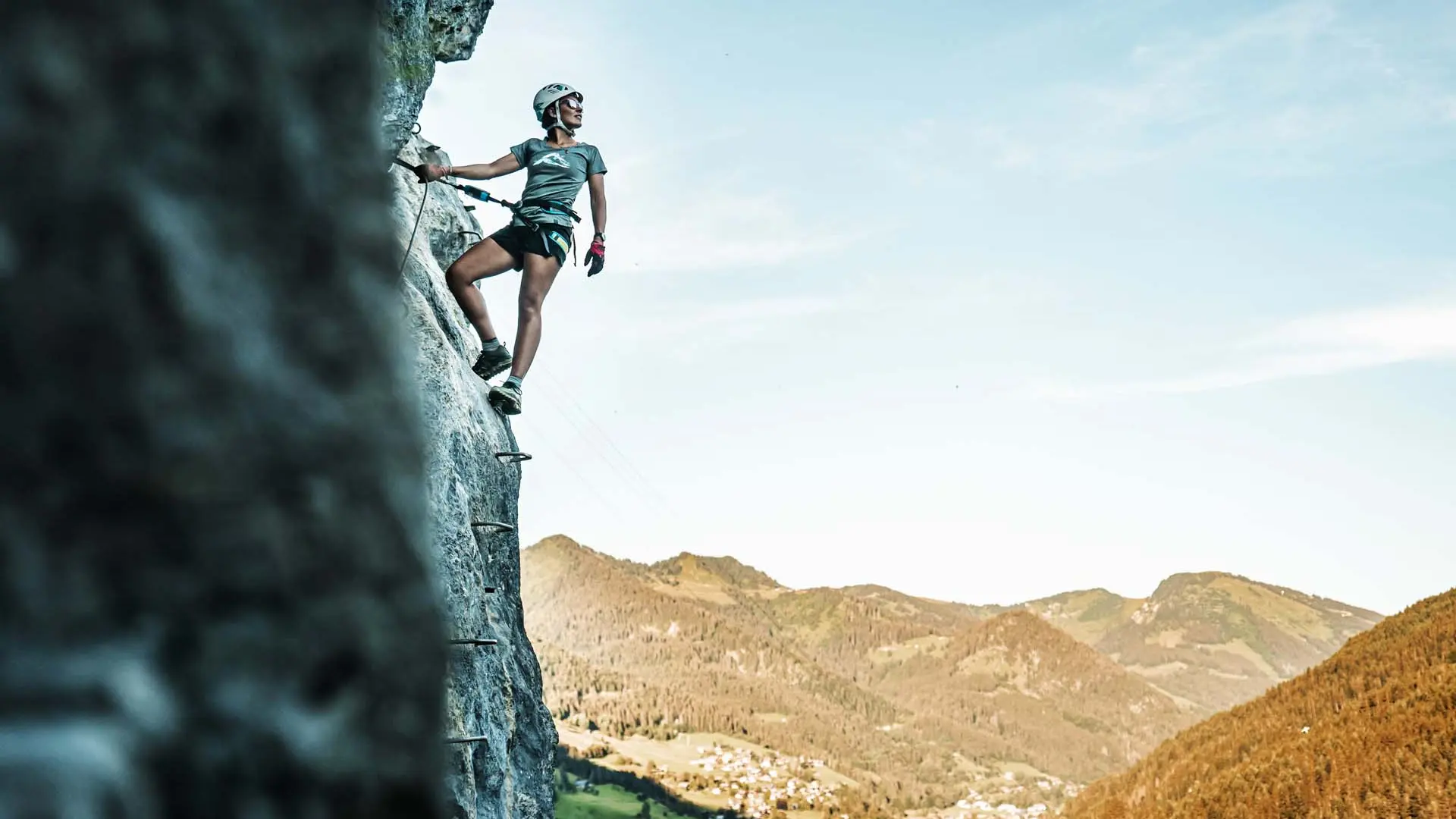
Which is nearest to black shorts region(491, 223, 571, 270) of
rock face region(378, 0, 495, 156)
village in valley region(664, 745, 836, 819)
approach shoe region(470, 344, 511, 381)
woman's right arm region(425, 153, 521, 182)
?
woman's right arm region(425, 153, 521, 182)

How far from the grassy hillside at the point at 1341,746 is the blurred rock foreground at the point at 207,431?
3069cm

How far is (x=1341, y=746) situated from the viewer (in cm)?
3133

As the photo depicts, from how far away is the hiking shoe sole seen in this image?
8680 mm

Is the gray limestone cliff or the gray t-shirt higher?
the gray t-shirt

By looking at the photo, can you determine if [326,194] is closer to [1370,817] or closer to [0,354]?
[0,354]

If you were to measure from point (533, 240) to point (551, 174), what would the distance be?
1.99 ft

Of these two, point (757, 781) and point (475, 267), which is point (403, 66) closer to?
point (475, 267)

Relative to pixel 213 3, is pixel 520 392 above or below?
above

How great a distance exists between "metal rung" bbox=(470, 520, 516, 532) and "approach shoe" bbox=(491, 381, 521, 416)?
109 centimetres

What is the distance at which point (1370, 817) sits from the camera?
25.6 m

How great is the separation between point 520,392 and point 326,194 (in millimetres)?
8202

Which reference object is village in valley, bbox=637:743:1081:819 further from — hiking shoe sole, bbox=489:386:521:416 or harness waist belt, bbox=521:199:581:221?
harness waist belt, bbox=521:199:581:221

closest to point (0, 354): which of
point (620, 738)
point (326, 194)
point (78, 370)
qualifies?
point (78, 370)

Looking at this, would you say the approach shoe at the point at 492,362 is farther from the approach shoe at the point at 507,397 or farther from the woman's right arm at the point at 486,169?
the woman's right arm at the point at 486,169
